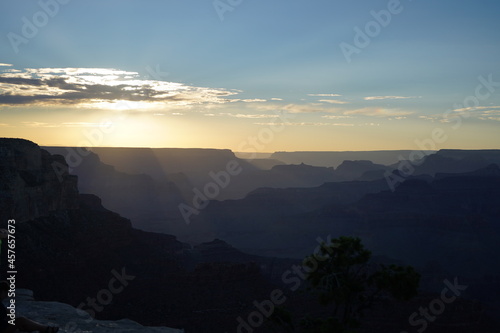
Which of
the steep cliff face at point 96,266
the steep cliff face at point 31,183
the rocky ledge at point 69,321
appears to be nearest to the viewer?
the rocky ledge at point 69,321

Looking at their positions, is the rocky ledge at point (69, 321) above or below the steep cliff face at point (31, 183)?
below

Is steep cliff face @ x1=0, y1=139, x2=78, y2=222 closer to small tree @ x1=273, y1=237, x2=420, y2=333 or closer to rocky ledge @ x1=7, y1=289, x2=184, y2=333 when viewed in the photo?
rocky ledge @ x1=7, y1=289, x2=184, y2=333

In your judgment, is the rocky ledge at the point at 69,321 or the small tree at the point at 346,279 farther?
the rocky ledge at the point at 69,321

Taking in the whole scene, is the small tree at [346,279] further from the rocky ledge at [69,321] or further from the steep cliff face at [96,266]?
the steep cliff face at [96,266]

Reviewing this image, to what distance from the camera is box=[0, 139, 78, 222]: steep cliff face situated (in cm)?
4628

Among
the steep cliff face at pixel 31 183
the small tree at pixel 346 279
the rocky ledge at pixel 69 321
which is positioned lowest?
the rocky ledge at pixel 69 321

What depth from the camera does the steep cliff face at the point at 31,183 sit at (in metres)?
46.3

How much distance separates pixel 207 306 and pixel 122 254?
15998mm

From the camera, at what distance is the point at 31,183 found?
51312mm

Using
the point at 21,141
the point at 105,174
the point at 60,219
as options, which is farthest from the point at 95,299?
the point at 105,174

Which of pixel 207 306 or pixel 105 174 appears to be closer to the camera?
pixel 207 306

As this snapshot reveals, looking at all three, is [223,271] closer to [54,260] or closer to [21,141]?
[54,260]

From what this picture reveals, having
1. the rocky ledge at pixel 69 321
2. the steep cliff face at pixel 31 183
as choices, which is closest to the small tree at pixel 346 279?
the rocky ledge at pixel 69 321

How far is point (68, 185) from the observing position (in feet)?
191
